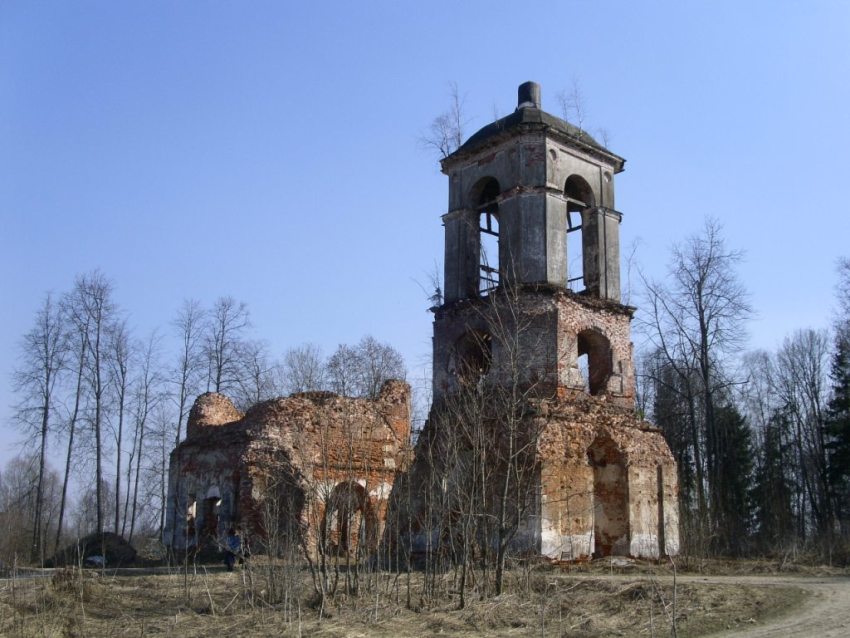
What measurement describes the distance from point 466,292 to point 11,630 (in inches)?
434

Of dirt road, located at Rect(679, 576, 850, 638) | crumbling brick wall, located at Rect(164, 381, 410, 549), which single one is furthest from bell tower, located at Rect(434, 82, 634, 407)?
dirt road, located at Rect(679, 576, 850, 638)

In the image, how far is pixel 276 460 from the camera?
57.4 ft

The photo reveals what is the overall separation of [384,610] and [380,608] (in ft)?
0.21

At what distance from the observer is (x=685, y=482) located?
2780 centimetres

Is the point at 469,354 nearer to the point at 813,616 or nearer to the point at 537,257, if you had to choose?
the point at 537,257

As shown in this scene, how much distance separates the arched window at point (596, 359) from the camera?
1732cm

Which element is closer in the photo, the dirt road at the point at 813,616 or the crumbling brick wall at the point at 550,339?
the dirt road at the point at 813,616

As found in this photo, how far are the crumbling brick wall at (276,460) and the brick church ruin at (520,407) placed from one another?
Result: 40 millimetres

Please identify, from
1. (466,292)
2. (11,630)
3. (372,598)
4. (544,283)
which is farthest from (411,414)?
(11,630)

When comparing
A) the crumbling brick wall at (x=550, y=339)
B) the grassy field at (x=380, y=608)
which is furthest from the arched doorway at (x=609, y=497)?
→ the grassy field at (x=380, y=608)

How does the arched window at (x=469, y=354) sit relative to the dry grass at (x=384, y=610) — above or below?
above

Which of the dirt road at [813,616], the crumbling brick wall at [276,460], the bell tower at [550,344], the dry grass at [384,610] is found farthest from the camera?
the crumbling brick wall at [276,460]

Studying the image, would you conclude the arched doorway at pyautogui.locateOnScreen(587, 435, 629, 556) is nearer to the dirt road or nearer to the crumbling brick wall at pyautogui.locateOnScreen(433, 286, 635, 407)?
the crumbling brick wall at pyautogui.locateOnScreen(433, 286, 635, 407)

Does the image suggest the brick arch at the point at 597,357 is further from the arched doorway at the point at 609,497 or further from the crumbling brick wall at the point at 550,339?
the arched doorway at the point at 609,497
